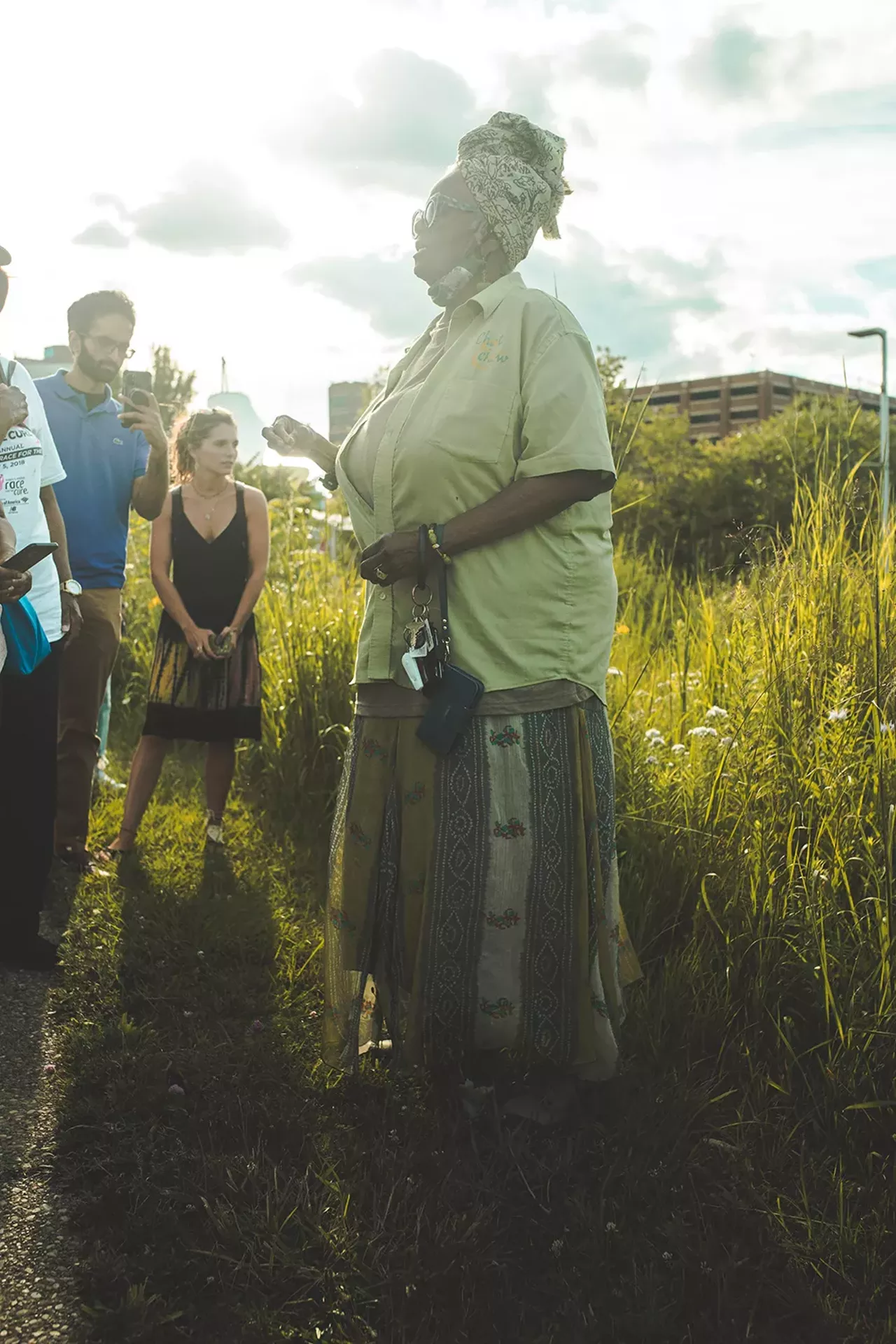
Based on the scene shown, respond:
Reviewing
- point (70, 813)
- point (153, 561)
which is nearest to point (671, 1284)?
point (70, 813)

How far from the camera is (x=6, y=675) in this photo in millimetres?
3275

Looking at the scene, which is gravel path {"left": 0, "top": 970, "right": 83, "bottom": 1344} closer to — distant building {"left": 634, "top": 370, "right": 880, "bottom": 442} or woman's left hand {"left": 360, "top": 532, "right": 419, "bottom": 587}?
woman's left hand {"left": 360, "top": 532, "right": 419, "bottom": 587}

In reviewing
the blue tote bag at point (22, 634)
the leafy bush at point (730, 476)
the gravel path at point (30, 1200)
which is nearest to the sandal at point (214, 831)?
the gravel path at point (30, 1200)

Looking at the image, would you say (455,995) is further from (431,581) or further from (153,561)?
(153,561)

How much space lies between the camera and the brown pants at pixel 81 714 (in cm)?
440

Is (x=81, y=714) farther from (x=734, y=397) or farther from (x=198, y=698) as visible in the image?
(x=734, y=397)

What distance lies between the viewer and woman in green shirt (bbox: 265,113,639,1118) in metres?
2.32

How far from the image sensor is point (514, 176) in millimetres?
2404

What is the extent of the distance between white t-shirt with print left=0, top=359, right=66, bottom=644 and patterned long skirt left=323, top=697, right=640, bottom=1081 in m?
1.29

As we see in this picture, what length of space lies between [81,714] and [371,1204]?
274cm

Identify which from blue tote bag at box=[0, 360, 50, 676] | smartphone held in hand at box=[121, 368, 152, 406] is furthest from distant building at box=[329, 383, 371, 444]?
blue tote bag at box=[0, 360, 50, 676]

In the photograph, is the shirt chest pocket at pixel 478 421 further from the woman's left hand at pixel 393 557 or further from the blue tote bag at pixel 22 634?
the blue tote bag at pixel 22 634

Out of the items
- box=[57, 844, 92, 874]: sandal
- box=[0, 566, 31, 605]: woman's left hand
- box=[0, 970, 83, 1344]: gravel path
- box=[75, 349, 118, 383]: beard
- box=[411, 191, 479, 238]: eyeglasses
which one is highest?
box=[75, 349, 118, 383]: beard

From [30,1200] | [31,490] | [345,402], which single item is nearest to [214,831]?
[31,490]
